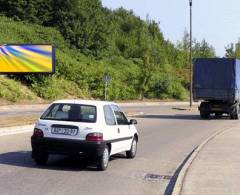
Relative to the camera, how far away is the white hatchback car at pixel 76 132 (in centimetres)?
1329

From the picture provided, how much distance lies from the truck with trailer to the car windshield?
84.7ft

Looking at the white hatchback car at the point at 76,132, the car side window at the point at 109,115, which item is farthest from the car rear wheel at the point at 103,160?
the car side window at the point at 109,115

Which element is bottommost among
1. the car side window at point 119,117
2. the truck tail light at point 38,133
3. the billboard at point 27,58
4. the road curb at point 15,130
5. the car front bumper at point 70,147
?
the road curb at point 15,130

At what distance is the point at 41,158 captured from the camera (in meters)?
13.8

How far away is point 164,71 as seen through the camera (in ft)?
284

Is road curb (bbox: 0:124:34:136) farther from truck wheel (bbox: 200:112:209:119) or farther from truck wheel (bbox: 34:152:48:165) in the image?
truck wheel (bbox: 200:112:209:119)

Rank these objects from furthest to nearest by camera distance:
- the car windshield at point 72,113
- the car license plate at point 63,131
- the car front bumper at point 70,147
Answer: the car windshield at point 72,113
the car license plate at point 63,131
the car front bumper at point 70,147

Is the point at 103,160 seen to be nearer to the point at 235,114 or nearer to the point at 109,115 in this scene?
the point at 109,115

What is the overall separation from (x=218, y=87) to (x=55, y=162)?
2585cm

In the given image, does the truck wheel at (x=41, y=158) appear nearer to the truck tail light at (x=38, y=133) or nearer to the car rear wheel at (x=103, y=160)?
the truck tail light at (x=38, y=133)

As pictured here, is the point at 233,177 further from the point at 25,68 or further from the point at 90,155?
the point at 25,68

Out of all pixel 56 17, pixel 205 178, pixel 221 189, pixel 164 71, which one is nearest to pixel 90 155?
pixel 205 178

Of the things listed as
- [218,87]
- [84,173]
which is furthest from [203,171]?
[218,87]

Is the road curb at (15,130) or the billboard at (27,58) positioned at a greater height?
the billboard at (27,58)
